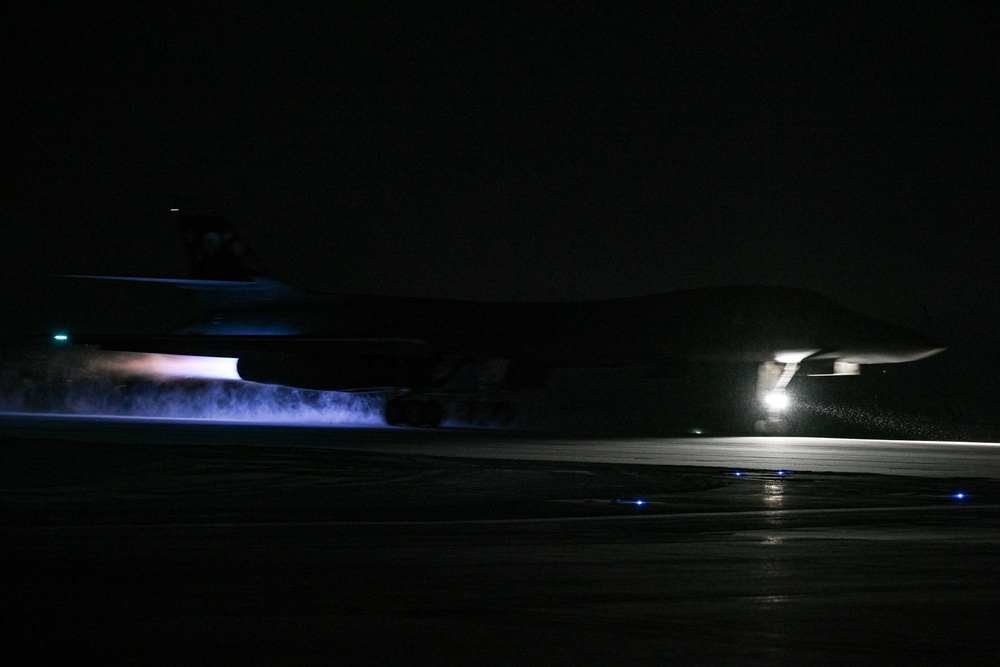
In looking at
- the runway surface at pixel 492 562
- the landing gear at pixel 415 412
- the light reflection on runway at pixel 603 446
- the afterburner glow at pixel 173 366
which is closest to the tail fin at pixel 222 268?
the afterburner glow at pixel 173 366

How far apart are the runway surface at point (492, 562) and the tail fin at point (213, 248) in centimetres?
2361

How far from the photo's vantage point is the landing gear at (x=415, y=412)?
34.4m

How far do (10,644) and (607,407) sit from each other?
131ft

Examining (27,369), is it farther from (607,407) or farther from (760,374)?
(760,374)

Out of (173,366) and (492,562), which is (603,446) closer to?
(492,562)

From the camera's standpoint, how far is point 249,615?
6176 millimetres

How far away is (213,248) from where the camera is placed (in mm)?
40719

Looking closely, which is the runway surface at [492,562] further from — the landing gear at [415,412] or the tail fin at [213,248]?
the tail fin at [213,248]

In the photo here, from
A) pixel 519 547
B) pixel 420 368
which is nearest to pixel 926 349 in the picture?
pixel 420 368

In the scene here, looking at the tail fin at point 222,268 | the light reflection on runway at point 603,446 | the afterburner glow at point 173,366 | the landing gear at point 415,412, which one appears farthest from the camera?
the tail fin at point 222,268

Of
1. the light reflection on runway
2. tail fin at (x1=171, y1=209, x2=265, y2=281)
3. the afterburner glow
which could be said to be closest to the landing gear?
the light reflection on runway

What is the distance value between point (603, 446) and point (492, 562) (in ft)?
50.8

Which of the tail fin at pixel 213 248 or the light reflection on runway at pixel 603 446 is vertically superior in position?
the tail fin at pixel 213 248

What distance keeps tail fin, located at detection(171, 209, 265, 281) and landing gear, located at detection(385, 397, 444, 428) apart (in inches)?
310
